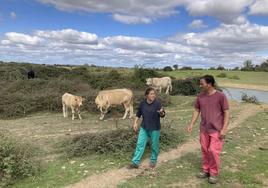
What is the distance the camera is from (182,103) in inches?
→ 797

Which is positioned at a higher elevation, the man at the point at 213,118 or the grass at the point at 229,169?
the man at the point at 213,118

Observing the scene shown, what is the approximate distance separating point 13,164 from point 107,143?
2.31m

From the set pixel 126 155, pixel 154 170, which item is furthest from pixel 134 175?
pixel 126 155

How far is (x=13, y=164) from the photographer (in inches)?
325

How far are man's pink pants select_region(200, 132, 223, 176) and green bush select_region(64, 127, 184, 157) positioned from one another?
6.72ft

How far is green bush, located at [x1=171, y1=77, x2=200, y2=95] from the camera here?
26.5 m

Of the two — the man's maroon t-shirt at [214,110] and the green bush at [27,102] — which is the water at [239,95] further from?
the man's maroon t-shirt at [214,110]

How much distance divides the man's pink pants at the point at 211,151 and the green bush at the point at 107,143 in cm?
205

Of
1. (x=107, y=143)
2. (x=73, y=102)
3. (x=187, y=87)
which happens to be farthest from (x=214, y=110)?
(x=187, y=87)

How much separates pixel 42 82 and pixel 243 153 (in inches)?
631

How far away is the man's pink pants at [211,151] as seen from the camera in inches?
298

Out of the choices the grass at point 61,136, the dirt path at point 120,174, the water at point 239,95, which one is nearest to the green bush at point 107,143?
the grass at point 61,136

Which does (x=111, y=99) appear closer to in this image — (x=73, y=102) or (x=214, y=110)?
(x=73, y=102)

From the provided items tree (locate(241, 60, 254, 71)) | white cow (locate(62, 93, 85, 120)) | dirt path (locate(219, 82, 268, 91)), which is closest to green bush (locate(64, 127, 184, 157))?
white cow (locate(62, 93, 85, 120))
